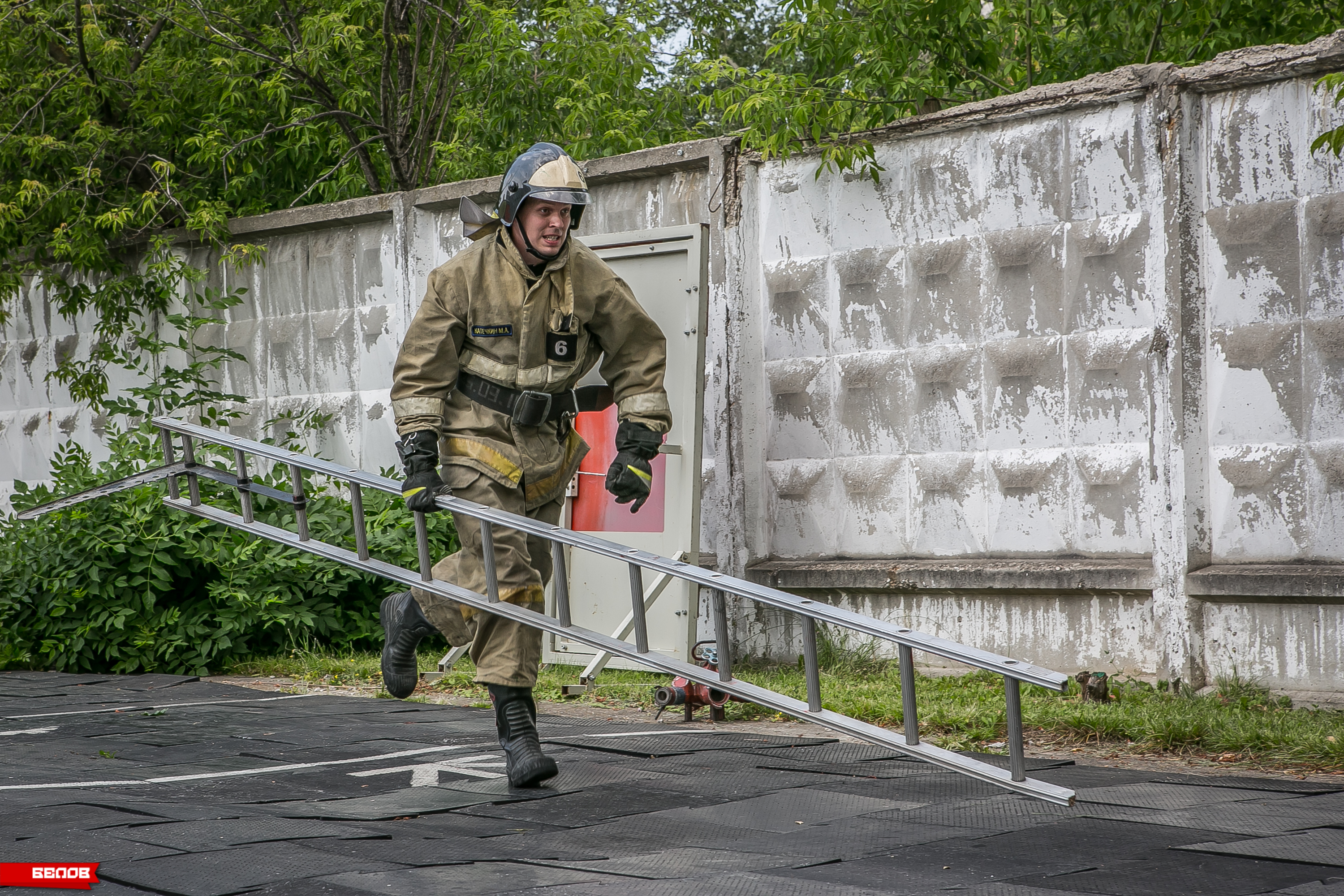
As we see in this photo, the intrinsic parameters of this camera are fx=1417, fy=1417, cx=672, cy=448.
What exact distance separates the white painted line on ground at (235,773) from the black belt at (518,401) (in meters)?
1.24

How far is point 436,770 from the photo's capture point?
452 cm

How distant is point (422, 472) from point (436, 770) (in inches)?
39.6

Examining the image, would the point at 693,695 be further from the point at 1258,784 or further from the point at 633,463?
the point at 1258,784

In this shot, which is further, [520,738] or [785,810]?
[520,738]

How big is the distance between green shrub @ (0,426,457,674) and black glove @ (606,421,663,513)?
2.93 m

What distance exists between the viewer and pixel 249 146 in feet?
33.3

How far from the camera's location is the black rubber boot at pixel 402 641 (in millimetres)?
4668

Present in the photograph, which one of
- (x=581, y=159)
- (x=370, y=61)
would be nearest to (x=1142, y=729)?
(x=581, y=159)

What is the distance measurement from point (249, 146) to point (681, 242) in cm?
528

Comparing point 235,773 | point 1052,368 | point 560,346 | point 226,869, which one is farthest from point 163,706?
point 1052,368

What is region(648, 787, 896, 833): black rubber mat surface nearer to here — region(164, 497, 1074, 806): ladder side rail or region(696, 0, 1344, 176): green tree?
region(164, 497, 1074, 806): ladder side rail

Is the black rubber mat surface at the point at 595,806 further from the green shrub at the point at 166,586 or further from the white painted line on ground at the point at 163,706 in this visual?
the green shrub at the point at 166,586

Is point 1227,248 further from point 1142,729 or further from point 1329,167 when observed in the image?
point 1142,729

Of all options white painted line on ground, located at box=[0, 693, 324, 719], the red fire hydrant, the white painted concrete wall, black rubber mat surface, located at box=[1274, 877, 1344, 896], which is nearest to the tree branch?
the white painted concrete wall
